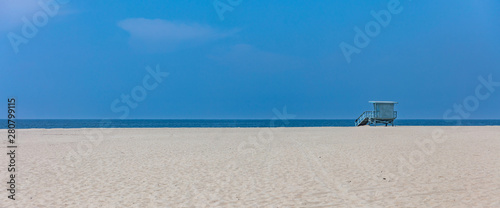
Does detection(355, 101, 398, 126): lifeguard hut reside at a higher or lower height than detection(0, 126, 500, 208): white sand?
higher

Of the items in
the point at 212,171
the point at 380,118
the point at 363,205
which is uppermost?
the point at 380,118

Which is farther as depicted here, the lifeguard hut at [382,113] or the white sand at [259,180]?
the lifeguard hut at [382,113]

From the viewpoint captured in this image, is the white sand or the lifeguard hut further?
the lifeguard hut

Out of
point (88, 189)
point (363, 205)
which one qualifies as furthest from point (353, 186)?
point (88, 189)

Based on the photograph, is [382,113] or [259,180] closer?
[259,180]

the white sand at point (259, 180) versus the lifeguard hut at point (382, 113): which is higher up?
the lifeguard hut at point (382, 113)

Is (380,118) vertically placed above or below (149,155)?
above

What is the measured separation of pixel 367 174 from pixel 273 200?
3751mm

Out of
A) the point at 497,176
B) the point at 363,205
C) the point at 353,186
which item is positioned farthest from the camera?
the point at 497,176

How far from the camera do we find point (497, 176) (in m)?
9.34

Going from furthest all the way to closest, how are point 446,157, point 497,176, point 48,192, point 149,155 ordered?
point 149,155, point 446,157, point 497,176, point 48,192

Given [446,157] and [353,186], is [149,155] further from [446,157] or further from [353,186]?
[446,157]

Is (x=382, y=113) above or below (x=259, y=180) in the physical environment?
above

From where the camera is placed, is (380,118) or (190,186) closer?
(190,186)
